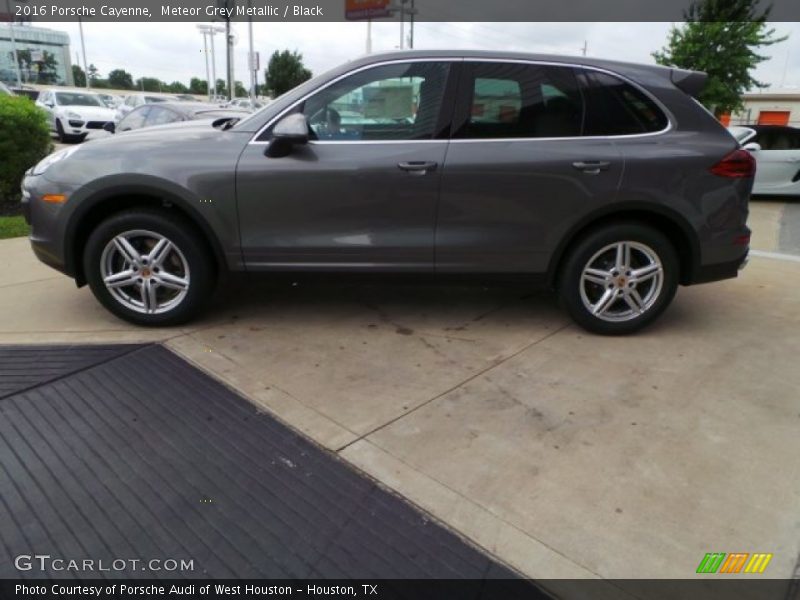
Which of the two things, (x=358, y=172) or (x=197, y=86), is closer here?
(x=358, y=172)

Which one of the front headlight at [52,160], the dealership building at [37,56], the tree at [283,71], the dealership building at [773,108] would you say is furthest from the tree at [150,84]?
the front headlight at [52,160]

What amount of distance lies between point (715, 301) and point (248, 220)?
12.3ft

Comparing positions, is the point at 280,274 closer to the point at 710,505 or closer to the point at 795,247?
the point at 710,505

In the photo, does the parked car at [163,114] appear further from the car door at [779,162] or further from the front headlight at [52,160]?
the car door at [779,162]

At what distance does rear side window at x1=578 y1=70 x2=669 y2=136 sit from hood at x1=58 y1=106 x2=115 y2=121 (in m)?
19.0

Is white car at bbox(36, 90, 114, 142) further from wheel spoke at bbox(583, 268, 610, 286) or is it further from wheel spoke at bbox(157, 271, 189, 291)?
wheel spoke at bbox(583, 268, 610, 286)

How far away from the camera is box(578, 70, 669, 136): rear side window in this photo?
3.70m

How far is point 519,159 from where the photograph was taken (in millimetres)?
3643

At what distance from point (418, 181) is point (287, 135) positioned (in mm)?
833

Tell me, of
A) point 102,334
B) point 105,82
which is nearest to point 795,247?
point 102,334

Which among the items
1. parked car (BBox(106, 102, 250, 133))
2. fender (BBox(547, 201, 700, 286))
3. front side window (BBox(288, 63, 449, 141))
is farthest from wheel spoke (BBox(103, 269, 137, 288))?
parked car (BBox(106, 102, 250, 133))

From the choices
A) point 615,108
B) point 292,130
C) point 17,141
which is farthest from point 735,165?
point 17,141

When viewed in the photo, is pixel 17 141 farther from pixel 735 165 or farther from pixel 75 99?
pixel 75 99

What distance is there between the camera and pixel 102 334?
12.7 ft
